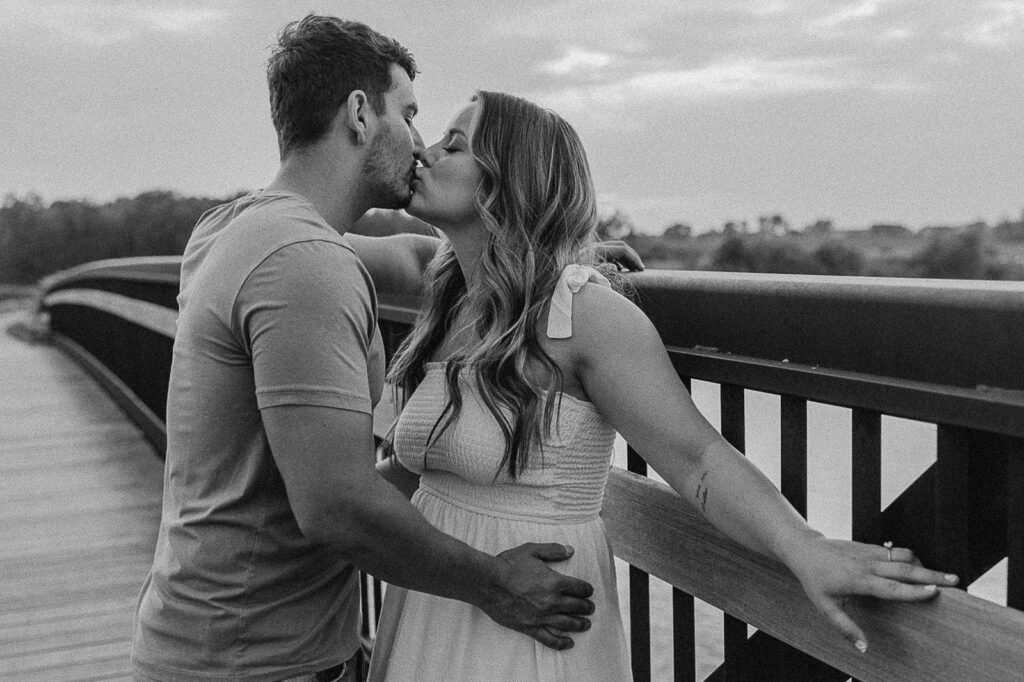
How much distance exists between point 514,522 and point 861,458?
0.53 m

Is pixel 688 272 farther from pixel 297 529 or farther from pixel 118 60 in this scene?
pixel 118 60

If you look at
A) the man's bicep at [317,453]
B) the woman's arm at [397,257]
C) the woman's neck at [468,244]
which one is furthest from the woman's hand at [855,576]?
the woman's arm at [397,257]

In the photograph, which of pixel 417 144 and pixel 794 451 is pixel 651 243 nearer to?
pixel 417 144

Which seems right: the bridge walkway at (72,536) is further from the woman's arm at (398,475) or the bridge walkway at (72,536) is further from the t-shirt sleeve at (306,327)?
the t-shirt sleeve at (306,327)

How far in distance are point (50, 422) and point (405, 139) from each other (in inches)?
259

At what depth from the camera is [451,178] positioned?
67.3 inches

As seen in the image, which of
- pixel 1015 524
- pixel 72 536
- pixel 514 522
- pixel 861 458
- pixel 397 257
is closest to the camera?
pixel 1015 524

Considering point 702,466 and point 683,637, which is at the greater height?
point 702,466

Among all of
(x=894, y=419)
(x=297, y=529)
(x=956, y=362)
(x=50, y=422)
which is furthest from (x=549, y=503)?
(x=50, y=422)

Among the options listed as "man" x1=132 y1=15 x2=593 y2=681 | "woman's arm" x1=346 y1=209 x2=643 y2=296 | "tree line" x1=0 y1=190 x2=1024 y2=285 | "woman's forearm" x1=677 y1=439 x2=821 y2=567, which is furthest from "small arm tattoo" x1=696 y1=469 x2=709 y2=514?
"tree line" x1=0 y1=190 x2=1024 y2=285

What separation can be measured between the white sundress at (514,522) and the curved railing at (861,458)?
89 millimetres

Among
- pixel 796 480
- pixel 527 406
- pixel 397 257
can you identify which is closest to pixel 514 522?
pixel 527 406

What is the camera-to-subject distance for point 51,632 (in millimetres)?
3482

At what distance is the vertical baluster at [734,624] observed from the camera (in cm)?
147
